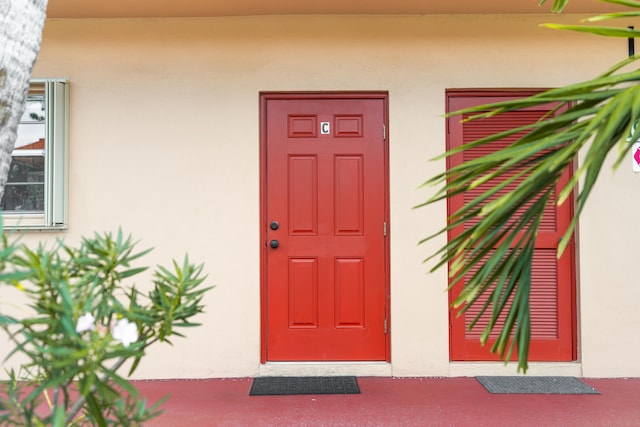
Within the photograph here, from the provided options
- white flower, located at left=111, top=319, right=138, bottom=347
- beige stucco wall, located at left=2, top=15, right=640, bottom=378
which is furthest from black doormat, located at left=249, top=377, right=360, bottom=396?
white flower, located at left=111, top=319, right=138, bottom=347

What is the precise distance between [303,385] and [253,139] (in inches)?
72.9

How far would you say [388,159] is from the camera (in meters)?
4.00

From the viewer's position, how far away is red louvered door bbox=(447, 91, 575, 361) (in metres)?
3.96

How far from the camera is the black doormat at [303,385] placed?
3584mm

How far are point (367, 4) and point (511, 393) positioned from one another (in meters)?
2.93

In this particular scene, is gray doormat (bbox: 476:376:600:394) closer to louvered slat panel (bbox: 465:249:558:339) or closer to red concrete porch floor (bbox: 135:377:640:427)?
red concrete porch floor (bbox: 135:377:640:427)

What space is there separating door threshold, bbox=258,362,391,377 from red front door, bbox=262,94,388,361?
294 mm

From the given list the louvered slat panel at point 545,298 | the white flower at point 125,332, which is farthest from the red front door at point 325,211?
the white flower at point 125,332

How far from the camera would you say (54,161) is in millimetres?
3795

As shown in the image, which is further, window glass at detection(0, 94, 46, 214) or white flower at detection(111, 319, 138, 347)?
window glass at detection(0, 94, 46, 214)

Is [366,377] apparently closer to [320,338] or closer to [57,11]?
[320,338]

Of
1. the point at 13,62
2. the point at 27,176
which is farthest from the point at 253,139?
the point at 13,62

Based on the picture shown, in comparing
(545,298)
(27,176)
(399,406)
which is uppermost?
(27,176)

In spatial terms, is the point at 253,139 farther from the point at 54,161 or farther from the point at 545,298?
the point at 545,298
